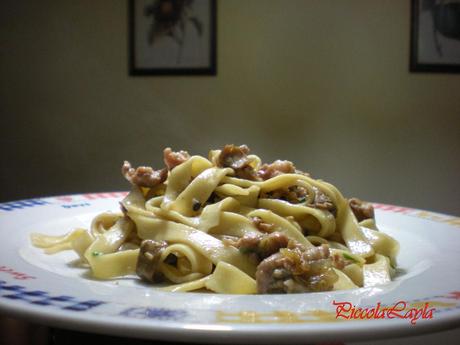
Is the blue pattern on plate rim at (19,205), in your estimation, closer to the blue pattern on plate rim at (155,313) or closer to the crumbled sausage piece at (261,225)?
the crumbled sausage piece at (261,225)

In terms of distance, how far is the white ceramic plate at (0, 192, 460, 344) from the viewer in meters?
1.00

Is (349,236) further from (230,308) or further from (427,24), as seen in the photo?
(427,24)

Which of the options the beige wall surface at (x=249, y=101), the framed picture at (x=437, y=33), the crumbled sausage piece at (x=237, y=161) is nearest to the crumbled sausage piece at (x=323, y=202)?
the crumbled sausage piece at (x=237, y=161)

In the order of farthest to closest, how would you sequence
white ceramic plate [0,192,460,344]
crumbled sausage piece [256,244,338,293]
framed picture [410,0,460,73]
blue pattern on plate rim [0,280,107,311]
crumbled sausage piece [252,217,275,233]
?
framed picture [410,0,460,73]
crumbled sausage piece [252,217,275,233]
crumbled sausage piece [256,244,338,293]
blue pattern on plate rim [0,280,107,311]
white ceramic plate [0,192,460,344]

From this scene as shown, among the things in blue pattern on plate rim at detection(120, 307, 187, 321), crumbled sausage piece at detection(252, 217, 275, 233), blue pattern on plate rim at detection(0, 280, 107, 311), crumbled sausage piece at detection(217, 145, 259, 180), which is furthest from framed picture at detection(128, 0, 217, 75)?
blue pattern on plate rim at detection(120, 307, 187, 321)

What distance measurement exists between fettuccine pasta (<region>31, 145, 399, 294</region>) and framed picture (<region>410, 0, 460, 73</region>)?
2.85m

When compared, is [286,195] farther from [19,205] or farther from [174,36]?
[174,36]

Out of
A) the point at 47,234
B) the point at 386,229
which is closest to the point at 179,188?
the point at 47,234

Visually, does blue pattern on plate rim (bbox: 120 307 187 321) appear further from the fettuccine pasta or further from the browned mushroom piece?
the browned mushroom piece

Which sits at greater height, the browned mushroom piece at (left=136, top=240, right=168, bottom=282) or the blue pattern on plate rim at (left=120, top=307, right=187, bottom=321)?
the blue pattern on plate rim at (left=120, top=307, right=187, bottom=321)

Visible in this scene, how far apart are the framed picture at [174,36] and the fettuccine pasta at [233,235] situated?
2707 millimetres

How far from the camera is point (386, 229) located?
239 cm

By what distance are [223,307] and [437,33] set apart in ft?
13.5

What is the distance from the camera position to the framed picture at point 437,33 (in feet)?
15.4
